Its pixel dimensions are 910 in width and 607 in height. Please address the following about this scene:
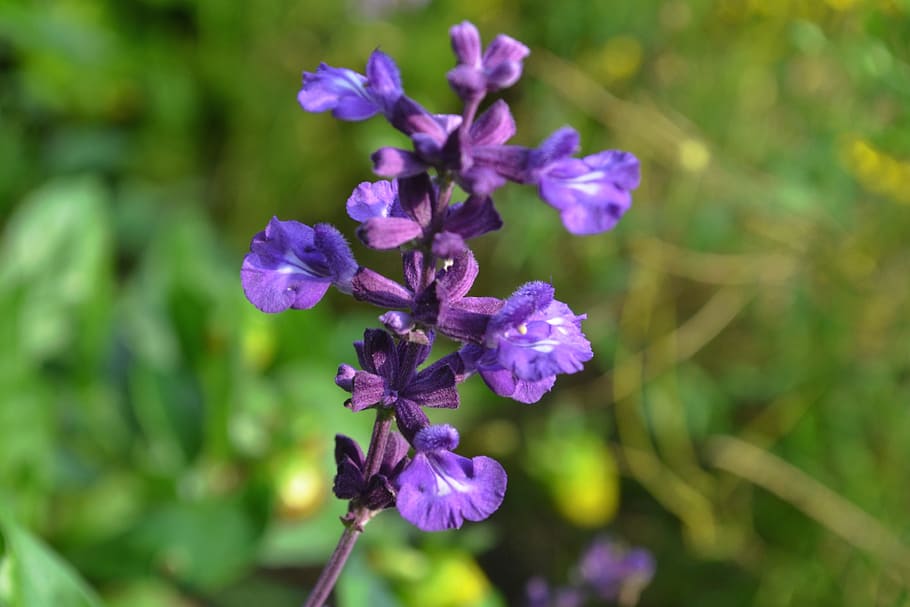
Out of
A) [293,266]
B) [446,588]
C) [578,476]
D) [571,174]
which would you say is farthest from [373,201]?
[578,476]

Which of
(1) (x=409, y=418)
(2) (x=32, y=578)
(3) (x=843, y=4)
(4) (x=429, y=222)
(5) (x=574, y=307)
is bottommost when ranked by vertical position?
(5) (x=574, y=307)

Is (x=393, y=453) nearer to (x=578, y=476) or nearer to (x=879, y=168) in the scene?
(x=879, y=168)

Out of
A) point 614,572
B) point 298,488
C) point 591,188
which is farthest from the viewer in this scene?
point 298,488

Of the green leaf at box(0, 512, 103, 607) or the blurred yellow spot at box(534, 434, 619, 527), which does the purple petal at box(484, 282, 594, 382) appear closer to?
the green leaf at box(0, 512, 103, 607)

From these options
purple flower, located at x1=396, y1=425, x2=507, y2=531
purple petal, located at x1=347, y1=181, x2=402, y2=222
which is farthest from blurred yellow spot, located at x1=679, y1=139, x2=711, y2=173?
purple flower, located at x1=396, y1=425, x2=507, y2=531

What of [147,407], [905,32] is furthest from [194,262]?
[905,32]

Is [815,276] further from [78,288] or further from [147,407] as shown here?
[78,288]
